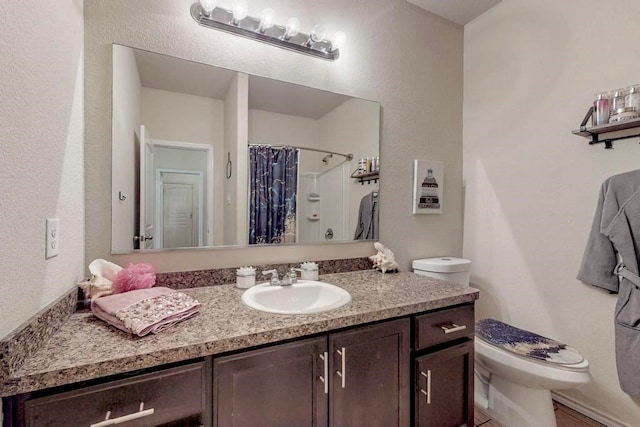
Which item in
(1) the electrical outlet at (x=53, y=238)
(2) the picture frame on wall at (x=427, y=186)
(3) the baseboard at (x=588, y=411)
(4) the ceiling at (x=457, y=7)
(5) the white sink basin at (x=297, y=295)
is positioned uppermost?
(4) the ceiling at (x=457, y=7)

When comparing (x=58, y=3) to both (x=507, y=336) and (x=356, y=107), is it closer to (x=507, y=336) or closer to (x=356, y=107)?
(x=356, y=107)

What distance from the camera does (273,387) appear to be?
3.05 ft

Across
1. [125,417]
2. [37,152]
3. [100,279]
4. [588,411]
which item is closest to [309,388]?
[125,417]

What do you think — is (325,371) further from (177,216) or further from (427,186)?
Answer: (427,186)

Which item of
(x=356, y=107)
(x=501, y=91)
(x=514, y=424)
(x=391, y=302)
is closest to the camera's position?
(x=391, y=302)

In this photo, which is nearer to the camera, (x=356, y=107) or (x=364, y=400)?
(x=364, y=400)

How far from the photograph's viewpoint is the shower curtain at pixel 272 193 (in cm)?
154

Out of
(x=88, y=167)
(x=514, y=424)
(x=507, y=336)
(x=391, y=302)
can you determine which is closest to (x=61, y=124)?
(x=88, y=167)

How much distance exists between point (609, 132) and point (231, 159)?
200 centimetres

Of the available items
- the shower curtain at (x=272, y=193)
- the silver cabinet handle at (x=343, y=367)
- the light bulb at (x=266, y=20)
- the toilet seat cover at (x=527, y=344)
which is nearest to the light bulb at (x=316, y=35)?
the light bulb at (x=266, y=20)

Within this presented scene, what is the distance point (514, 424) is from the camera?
1.52 m

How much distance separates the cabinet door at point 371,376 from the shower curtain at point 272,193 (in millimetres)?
708

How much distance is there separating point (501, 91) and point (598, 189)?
2.94 ft

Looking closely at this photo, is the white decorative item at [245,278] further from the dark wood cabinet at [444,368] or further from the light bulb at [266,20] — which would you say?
the light bulb at [266,20]
